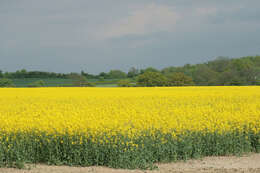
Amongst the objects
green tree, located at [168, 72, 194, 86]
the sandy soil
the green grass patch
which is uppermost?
green tree, located at [168, 72, 194, 86]

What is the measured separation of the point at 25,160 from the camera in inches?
356

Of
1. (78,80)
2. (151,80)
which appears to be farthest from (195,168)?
(78,80)

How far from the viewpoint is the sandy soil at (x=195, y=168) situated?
8.42m

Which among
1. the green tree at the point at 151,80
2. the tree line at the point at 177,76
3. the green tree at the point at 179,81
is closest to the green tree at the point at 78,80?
the tree line at the point at 177,76

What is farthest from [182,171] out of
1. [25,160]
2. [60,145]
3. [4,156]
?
[4,156]

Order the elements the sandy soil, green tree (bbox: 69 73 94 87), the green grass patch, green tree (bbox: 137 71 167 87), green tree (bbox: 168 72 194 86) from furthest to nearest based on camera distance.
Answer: green tree (bbox: 69 73 94 87) < green tree (bbox: 137 71 167 87) < green tree (bbox: 168 72 194 86) < the green grass patch < the sandy soil

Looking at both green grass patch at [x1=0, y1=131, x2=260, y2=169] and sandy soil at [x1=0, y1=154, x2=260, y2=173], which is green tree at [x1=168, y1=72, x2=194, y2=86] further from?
sandy soil at [x1=0, y1=154, x2=260, y2=173]

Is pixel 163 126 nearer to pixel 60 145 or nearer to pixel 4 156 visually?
pixel 60 145

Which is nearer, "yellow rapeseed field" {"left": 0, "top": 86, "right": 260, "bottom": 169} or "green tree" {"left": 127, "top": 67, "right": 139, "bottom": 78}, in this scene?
"yellow rapeseed field" {"left": 0, "top": 86, "right": 260, "bottom": 169}

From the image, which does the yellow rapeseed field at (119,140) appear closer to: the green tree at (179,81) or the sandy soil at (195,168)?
the sandy soil at (195,168)

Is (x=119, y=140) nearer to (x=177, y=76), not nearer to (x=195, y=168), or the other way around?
(x=195, y=168)

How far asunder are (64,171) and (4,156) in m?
1.80

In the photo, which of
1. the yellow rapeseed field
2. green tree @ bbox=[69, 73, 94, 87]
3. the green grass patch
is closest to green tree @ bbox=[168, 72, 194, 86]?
green tree @ bbox=[69, 73, 94, 87]

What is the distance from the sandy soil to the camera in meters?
8.42
